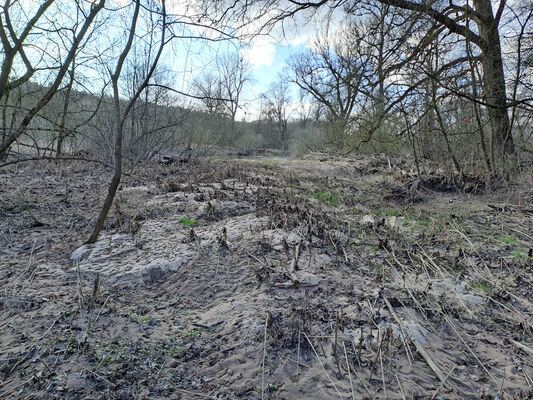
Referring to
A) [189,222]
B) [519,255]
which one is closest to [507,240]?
[519,255]

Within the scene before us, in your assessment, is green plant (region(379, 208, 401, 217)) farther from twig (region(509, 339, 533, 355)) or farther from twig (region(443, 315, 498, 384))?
twig (region(509, 339, 533, 355))

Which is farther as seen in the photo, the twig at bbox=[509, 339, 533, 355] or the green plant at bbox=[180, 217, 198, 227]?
the green plant at bbox=[180, 217, 198, 227]

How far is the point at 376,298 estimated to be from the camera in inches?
102

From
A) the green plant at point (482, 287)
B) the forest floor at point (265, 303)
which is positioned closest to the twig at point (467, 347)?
the forest floor at point (265, 303)

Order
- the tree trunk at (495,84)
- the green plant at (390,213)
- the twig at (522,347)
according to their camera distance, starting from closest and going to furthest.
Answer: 1. the twig at (522,347)
2. the green plant at (390,213)
3. the tree trunk at (495,84)

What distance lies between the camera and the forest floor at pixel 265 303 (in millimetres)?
1859

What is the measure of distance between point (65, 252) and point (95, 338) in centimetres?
181

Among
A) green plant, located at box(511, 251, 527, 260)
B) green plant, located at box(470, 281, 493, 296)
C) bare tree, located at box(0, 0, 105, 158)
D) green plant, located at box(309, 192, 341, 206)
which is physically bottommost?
green plant, located at box(470, 281, 493, 296)

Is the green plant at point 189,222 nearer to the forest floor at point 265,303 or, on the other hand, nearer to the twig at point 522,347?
the forest floor at point 265,303

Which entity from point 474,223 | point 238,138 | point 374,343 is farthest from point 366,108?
point 238,138

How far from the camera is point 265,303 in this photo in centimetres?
253

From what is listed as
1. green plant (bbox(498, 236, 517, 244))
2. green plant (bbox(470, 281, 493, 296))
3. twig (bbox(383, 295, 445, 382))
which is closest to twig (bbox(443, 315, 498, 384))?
twig (bbox(383, 295, 445, 382))

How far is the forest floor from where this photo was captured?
6.10 feet

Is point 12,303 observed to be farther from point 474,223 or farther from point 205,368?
point 474,223
